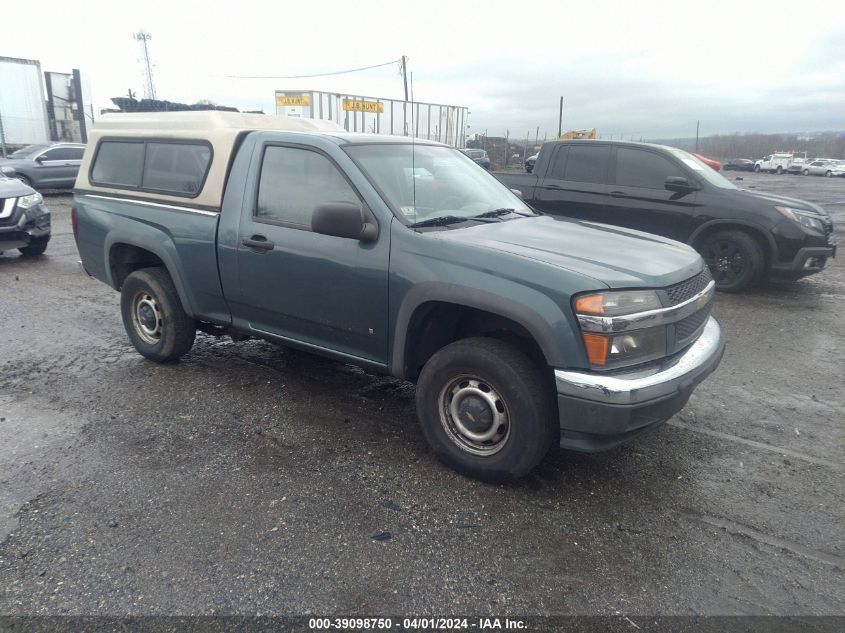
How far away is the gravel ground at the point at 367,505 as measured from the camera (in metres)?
2.53

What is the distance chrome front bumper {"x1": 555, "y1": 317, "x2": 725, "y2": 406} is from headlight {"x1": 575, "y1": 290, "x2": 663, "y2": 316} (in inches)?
11.6

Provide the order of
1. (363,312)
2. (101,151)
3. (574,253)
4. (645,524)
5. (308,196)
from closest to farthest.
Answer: (645,524)
(574,253)
(363,312)
(308,196)
(101,151)

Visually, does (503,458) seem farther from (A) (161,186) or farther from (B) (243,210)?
(A) (161,186)

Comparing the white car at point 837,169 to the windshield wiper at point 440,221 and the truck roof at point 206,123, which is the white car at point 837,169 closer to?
the truck roof at point 206,123

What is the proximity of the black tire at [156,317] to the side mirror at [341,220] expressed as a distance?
1.88 metres

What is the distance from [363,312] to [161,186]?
7.06 feet

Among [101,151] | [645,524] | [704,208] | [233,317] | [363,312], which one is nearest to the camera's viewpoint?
[645,524]

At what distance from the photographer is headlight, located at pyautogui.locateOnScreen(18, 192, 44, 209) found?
8906mm

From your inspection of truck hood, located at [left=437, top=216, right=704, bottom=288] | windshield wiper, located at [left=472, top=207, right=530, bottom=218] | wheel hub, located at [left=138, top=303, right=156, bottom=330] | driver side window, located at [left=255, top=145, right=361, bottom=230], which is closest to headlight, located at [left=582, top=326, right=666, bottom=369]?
truck hood, located at [left=437, top=216, right=704, bottom=288]

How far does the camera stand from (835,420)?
13.5ft

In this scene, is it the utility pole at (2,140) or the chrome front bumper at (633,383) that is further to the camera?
the utility pole at (2,140)

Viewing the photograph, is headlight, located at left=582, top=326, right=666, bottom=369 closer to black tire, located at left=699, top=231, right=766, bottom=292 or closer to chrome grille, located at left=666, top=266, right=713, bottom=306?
chrome grille, located at left=666, top=266, right=713, bottom=306

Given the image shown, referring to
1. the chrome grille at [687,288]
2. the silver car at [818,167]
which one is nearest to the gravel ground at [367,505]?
the chrome grille at [687,288]

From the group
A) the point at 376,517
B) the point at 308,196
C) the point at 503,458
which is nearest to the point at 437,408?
the point at 503,458
